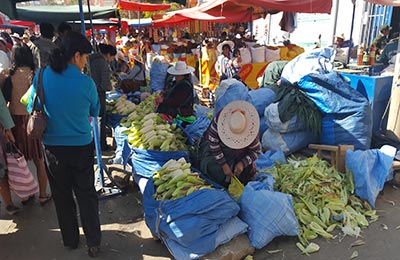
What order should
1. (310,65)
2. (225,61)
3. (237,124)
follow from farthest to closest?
(225,61), (310,65), (237,124)

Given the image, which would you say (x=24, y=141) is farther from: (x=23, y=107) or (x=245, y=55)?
(x=245, y=55)

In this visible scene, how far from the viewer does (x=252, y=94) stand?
513cm

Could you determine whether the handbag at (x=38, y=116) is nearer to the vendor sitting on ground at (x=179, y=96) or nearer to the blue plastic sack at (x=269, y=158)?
the vendor sitting on ground at (x=179, y=96)

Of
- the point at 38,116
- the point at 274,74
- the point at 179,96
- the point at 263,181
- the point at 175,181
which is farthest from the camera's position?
the point at 274,74

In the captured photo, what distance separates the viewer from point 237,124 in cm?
287

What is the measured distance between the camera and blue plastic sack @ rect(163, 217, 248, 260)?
8.58 ft

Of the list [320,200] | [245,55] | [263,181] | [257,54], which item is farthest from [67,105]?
[257,54]

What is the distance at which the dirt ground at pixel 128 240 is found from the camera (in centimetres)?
297

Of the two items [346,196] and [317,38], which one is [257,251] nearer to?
[346,196]

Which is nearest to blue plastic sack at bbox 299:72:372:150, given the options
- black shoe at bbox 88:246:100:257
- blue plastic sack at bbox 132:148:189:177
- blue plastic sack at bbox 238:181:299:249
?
blue plastic sack at bbox 238:181:299:249

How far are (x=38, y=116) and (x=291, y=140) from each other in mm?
3194

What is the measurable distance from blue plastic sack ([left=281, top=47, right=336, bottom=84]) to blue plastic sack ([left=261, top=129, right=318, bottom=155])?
2.67 ft

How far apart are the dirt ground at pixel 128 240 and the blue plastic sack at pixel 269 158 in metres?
1.19

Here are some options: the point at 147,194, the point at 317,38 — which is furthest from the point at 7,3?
the point at 317,38
